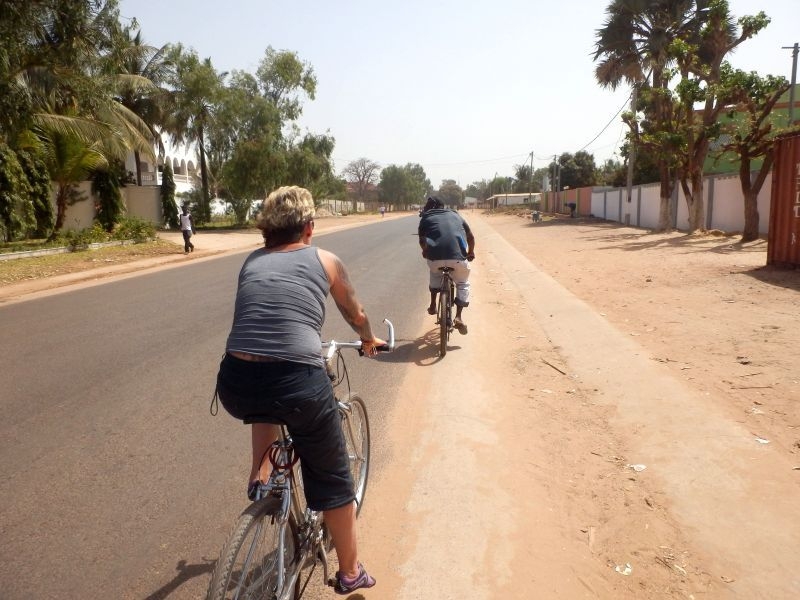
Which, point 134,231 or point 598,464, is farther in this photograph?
point 134,231

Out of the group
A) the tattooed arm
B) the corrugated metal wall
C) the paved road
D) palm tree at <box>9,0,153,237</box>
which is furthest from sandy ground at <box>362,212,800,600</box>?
palm tree at <box>9,0,153,237</box>

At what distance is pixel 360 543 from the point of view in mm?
3186

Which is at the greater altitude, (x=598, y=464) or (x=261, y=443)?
(x=261, y=443)

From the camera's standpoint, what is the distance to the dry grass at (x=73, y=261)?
595 inches

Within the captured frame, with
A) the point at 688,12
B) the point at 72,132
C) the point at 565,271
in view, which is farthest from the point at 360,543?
the point at 688,12

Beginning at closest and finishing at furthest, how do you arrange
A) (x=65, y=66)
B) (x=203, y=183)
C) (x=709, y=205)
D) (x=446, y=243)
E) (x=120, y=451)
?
(x=120, y=451)
(x=446, y=243)
(x=65, y=66)
(x=709, y=205)
(x=203, y=183)

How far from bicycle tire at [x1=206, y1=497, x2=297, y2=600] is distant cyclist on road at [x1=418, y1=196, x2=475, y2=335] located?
4.85 m

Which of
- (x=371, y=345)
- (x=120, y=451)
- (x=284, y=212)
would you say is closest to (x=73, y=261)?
(x=120, y=451)

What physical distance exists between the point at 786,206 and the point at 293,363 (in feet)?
40.4

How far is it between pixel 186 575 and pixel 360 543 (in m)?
0.84

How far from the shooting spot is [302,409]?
2.28 m

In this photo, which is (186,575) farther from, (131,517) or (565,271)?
(565,271)

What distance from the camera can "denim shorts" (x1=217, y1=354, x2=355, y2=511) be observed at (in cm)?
228

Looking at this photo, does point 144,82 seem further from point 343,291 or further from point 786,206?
point 343,291
